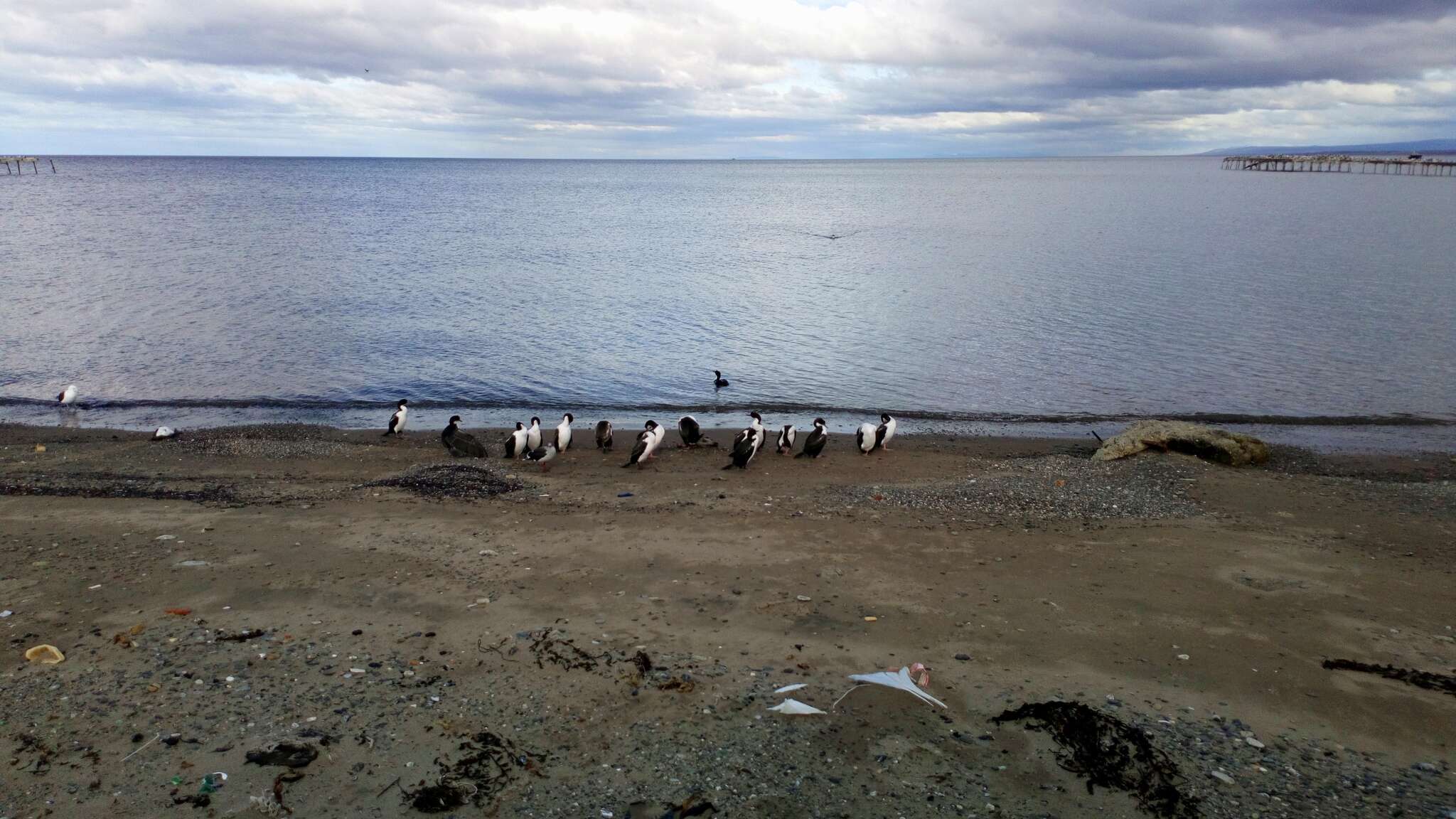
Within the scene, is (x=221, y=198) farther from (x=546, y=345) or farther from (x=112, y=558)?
(x=112, y=558)

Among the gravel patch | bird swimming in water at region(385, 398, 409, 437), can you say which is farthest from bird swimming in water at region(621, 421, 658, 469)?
bird swimming in water at region(385, 398, 409, 437)

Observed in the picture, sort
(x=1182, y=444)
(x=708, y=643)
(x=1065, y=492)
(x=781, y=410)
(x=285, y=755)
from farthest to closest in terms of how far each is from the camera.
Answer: (x=781, y=410)
(x=1182, y=444)
(x=1065, y=492)
(x=708, y=643)
(x=285, y=755)

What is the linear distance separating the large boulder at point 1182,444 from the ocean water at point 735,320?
488cm

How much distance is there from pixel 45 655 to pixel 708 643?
20.4 feet

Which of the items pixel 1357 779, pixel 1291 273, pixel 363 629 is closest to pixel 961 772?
pixel 1357 779

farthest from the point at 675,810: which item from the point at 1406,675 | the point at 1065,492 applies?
the point at 1065,492

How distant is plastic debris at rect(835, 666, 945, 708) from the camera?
8.02 metres

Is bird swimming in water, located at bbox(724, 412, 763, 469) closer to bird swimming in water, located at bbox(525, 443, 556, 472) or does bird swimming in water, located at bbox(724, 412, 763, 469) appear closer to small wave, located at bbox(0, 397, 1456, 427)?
bird swimming in water, located at bbox(525, 443, 556, 472)

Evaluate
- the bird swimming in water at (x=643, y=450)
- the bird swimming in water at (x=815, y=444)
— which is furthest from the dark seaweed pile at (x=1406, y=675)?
the bird swimming in water at (x=643, y=450)

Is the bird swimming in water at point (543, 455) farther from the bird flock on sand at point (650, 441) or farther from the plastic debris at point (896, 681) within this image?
the plastic debris at point (896, 681)

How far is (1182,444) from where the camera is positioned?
57.5ft

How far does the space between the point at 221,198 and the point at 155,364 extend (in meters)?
90.9

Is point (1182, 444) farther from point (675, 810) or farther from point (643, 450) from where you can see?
point (675, 810)

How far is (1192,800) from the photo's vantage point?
6660mm
